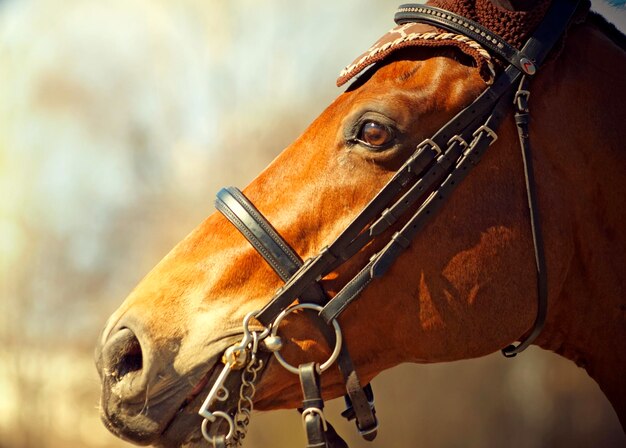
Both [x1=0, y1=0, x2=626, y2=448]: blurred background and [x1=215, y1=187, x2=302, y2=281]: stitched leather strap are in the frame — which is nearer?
[x1=215, y1=187, x2=302, y2=281]: stitched leather strap

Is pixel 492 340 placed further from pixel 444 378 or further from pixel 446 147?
pixel 444 378

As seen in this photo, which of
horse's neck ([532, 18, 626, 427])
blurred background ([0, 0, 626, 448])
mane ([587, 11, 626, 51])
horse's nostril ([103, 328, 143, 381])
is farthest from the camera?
blurred background ([0, 0, 626, 448])

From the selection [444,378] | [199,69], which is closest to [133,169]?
[199,69]

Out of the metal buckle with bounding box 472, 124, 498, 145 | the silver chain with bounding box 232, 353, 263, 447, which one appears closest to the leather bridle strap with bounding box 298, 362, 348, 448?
the silver chain with bounding box 232, 353, 263, 447

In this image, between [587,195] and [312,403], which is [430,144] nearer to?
[587,195]

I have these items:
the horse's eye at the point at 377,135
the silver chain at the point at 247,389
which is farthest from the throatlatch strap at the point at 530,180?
the silver chain at the point at 247,389

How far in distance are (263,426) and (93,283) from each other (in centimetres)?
106

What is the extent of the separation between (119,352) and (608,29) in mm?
1547

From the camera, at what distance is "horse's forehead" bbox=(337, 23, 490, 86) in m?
1.73

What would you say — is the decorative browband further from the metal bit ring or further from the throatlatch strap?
the metal bit ring

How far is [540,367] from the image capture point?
3053mm

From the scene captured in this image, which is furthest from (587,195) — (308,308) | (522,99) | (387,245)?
(308,308)

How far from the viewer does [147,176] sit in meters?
3.37

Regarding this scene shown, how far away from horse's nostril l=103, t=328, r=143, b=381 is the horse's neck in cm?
104
